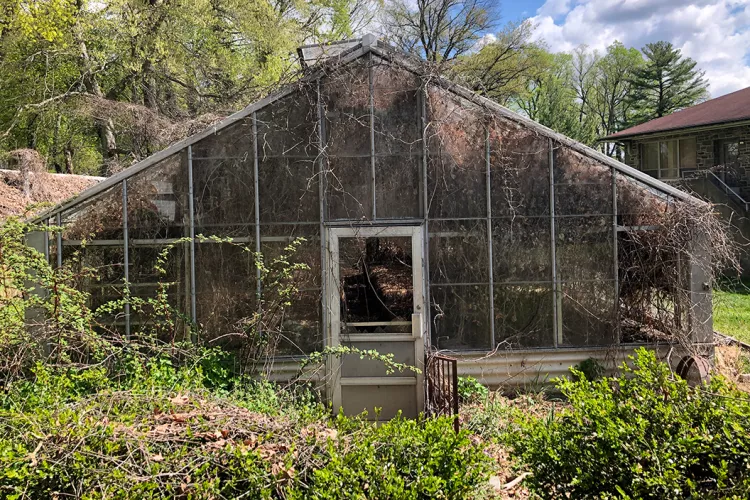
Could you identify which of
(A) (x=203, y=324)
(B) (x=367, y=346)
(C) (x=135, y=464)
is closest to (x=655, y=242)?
(B) (x=367, y=346)

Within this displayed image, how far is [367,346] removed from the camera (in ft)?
22.2

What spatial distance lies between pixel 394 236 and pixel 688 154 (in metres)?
18.2

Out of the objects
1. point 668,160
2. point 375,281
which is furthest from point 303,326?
point 668,160

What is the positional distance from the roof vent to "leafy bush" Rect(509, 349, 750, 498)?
4872 mm

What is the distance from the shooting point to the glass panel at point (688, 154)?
2023 cm

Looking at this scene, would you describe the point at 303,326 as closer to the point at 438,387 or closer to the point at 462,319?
the point at 438,387

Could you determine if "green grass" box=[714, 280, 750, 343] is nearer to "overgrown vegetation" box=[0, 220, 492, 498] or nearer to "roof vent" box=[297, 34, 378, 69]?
"roof vent" box=[297, 34, 378, 69]

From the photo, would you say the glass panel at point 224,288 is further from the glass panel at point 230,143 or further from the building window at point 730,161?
the building window at point 730,161

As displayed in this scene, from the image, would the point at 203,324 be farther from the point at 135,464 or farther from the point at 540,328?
the point at 540,328

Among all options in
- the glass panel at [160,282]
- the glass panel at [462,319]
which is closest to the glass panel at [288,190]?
the glass panel at [160,282]

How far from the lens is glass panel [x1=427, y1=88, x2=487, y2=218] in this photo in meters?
6.84

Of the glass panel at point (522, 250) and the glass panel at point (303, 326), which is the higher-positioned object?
the glass panel at point (522, 250)

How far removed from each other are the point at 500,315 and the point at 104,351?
4667mm

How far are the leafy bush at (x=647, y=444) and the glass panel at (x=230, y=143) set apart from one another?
15.5 ft
